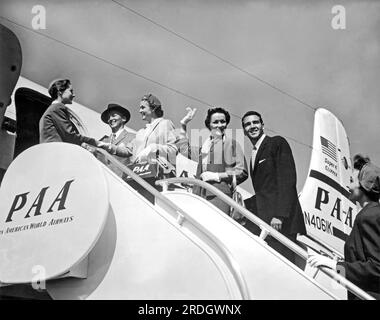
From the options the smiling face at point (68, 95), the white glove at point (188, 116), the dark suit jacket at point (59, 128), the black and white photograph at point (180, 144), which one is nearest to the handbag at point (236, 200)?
the black and white photograph at point (180, 144)

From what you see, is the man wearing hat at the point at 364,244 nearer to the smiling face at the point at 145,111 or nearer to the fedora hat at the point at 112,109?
the smiling face at the point at 145,111

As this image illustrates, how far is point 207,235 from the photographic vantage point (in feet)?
9.18

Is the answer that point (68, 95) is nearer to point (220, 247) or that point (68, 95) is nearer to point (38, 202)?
point (38, 202)

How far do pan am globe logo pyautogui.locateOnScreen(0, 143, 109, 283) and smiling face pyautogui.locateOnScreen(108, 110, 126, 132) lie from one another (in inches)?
13.1

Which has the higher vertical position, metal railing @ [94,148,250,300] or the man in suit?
the man in suit

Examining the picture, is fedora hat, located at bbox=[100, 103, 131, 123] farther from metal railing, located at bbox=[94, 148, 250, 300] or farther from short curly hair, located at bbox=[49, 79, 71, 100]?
metal railing, located at bbox=[94, 148, 250, 300]

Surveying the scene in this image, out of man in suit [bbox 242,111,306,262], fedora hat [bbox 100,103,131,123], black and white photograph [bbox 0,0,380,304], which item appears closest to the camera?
black and white photograph [bbox 0,0,380,304]

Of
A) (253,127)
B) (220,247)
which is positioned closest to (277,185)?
(253,127)

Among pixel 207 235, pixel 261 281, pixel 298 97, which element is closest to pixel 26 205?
pixel 207 235

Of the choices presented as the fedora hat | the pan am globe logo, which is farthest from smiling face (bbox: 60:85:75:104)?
the pan am globe logo

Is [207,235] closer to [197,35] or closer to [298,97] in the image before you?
[298,97]

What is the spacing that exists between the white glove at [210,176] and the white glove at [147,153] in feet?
1.03

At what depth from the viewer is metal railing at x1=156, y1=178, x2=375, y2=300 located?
2.66m

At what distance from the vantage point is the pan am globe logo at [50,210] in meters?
3.00
